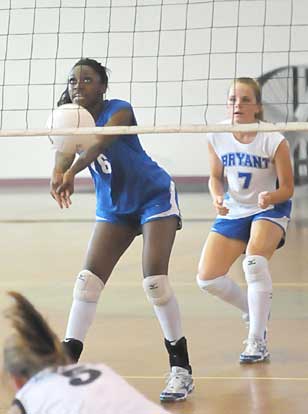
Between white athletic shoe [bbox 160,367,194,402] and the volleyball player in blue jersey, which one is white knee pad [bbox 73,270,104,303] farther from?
white athletic shoe [bbox 160,367,194,402]

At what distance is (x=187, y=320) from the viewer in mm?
6781

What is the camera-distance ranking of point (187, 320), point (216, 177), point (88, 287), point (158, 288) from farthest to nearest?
point (187, 320), point (216, 177), point (88, 287), point (158, 288)

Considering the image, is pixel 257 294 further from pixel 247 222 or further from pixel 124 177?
pixel 124 177

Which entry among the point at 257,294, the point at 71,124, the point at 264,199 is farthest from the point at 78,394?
the point at 257,294

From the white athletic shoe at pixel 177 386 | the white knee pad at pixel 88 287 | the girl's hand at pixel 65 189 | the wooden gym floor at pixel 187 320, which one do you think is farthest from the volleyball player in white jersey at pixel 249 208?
the girl's hand at pixel 65 189

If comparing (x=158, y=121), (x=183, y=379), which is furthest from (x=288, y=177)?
(x=158, y=121)

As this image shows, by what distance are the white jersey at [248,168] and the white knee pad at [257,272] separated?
28cm

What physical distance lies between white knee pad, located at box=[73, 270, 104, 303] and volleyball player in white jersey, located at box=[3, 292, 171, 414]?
250 centimetres

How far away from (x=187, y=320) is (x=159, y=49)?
35.0 feet

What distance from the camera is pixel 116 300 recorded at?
300 inches

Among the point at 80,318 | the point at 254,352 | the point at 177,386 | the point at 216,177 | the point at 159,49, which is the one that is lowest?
the point at 177,386

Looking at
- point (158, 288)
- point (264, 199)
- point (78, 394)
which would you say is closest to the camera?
point (78, 394)

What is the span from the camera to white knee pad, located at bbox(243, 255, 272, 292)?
571 centimetres

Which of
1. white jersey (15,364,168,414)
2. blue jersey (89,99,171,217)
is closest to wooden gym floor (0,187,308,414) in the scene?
blue jersey (89,99,171,217)
